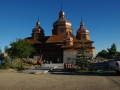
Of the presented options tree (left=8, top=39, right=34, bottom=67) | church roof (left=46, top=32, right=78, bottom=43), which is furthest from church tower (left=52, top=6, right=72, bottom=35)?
tree (left=8, top=39, right=34, bottom=67)

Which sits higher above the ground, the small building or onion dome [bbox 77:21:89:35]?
onion dome [bbox 77:21:89:35]

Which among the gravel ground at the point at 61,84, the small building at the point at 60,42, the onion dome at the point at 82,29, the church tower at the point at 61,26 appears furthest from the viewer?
the onion dome at the point at 82,29

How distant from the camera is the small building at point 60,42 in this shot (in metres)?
45.6

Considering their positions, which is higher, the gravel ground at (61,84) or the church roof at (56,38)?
the church roof at (56,38)

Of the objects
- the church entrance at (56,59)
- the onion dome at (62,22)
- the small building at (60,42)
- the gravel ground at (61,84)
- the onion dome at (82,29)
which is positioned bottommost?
the gravel ground at (61,84)

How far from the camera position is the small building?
45.6m

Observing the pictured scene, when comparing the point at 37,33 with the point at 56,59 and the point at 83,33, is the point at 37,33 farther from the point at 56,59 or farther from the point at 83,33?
the point at 83,33

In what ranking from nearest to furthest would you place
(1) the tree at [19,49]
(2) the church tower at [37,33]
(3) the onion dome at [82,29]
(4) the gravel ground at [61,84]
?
(4) the gravel ground at [61,84] < (1) the tree at [19,49] < (3) the onion dome at [82,29] < (2) the church tower at [37,33]

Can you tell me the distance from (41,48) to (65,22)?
11.0 m

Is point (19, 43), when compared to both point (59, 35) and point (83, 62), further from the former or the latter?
point (59, 35)

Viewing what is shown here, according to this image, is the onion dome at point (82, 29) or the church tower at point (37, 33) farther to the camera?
the church tower at point (37, 33)

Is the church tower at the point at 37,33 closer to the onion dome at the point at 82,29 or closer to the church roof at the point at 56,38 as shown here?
the church roof at the point at 56,38

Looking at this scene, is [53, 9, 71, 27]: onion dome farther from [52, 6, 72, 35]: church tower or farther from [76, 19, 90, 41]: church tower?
[76, 19, 90, 41]: church tower

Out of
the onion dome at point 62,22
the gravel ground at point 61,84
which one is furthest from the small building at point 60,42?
the gravel ground at point 61,84
